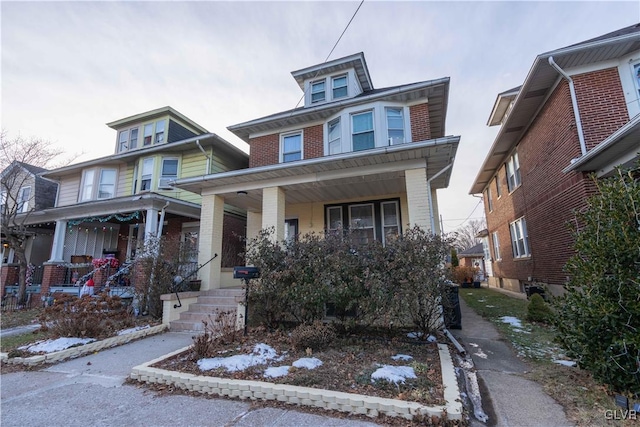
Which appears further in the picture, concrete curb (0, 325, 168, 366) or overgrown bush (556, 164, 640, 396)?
concrete curb (0, 325, 168, 366)

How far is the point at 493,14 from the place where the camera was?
7.93 metres

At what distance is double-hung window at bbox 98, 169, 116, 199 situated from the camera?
1434 cm

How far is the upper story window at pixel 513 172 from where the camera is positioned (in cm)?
1287

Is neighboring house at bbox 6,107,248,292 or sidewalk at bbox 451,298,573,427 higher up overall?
neighboring house at bbox 6,107,248,292

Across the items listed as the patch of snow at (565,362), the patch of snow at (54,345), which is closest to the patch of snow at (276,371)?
the patch of snow at (565,362)

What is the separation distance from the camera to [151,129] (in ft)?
48.0

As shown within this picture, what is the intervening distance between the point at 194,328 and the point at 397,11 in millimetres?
9302

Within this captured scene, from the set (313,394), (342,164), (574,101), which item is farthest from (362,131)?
(313,394)

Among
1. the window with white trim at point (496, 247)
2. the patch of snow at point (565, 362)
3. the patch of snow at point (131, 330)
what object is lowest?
the patch of snow at point (565, 362)

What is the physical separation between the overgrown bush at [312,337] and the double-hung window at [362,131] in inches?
227

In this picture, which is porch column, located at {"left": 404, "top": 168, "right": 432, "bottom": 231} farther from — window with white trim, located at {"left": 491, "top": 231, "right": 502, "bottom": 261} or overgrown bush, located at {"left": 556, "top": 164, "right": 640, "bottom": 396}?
window with white trim, located at {"left": 491, "top": 231, "right": 502, "bottom": 261}

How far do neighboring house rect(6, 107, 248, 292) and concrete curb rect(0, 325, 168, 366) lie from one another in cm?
467

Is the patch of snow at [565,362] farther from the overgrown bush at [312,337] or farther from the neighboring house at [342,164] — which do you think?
the overgrown bush at [312,337]

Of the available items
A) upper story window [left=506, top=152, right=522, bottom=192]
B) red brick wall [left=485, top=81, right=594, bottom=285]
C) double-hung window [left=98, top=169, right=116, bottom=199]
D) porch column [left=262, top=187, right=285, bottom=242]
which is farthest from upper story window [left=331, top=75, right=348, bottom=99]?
double-hung window [left=98, top=169, right=116, bottom=199]
